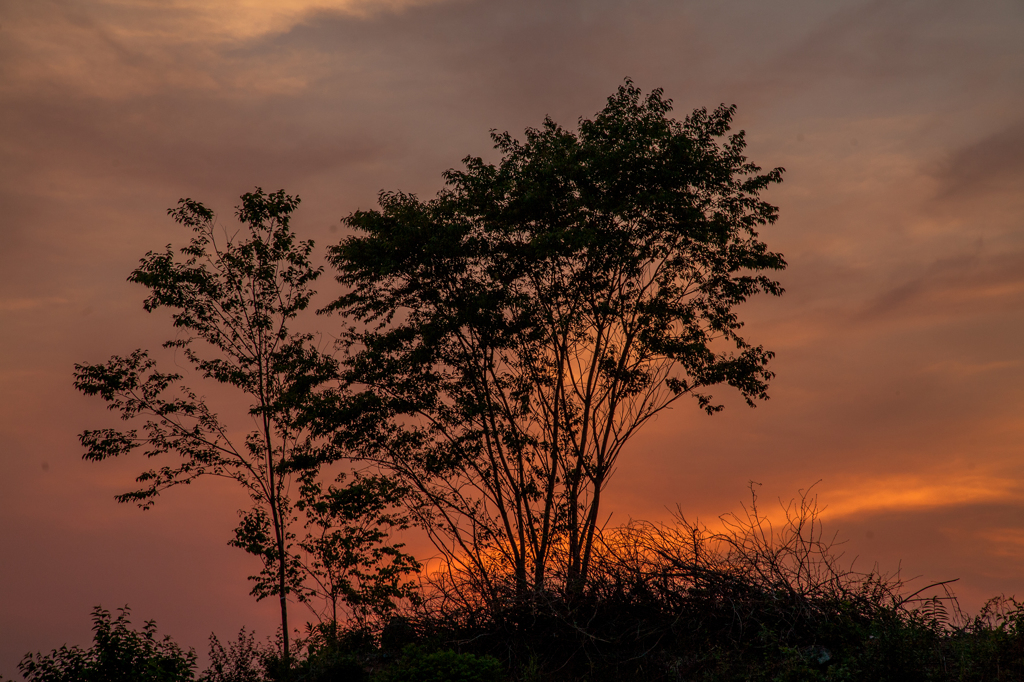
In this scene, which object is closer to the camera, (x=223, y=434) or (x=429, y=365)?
(x=429, y=365)

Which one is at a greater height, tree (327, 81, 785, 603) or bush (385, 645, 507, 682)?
tree (327, 81, 785, 603)

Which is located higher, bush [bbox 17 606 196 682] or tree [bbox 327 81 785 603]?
tree [bbox 327 81 785 603]

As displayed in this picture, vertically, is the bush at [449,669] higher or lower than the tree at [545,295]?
lower

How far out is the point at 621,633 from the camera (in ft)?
38.3

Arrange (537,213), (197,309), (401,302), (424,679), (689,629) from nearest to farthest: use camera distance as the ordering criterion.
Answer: (424,679) < (689,629) < (537,213) < (401,302) < (197,309)

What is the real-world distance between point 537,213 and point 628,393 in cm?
448

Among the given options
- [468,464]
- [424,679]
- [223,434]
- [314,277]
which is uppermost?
[314,277]

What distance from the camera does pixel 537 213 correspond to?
17531mm

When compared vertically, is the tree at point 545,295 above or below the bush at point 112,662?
above

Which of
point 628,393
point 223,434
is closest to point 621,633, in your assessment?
point 628,393

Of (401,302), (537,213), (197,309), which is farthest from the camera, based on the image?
(197,309)

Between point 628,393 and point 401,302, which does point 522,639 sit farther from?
point 401,302

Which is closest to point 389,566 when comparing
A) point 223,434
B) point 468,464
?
point 468,464

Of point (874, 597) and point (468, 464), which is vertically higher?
point (468, 464)
